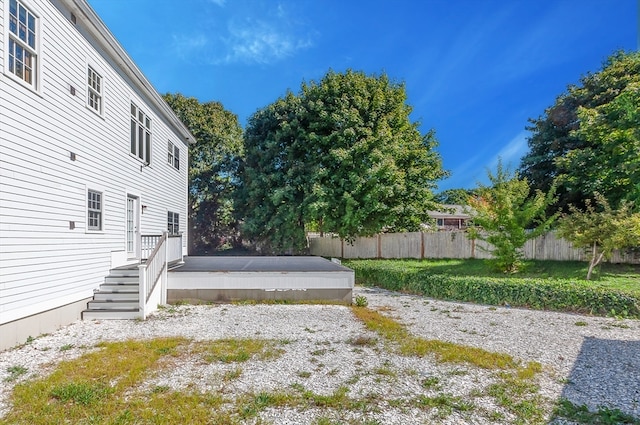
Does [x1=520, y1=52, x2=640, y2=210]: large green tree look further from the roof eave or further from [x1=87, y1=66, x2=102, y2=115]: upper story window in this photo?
[x1=87, y1=66, x2=102, y2=115]: upper story window

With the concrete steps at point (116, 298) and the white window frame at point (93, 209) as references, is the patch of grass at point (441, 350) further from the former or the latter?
the white window frame at point (93, 209)

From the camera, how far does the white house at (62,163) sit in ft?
18.5

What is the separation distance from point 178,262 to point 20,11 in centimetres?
739

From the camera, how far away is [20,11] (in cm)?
588

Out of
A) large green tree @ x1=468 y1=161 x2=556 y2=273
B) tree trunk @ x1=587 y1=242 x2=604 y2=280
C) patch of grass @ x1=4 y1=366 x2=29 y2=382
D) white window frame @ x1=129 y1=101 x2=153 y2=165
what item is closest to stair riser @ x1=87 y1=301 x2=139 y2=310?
patch of grass @ x1=4 y1=366 x2=29 y2=382

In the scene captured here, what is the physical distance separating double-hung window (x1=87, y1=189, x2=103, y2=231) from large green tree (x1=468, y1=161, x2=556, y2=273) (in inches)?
416

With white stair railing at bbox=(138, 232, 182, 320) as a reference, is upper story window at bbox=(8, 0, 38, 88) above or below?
above

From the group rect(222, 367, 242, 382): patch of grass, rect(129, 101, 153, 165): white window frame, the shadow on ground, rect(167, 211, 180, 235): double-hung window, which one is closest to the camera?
the shadow on ground

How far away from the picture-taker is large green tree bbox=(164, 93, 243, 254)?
23.8m

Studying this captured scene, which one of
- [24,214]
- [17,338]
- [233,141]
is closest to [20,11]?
[24,214]

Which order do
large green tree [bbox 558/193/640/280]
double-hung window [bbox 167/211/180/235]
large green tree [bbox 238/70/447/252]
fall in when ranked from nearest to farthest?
large green tree [bbox 558/193/640/280] < double-hung window [bbox 167/211/180/235] < large green tree [bbox 238/70/447/252]

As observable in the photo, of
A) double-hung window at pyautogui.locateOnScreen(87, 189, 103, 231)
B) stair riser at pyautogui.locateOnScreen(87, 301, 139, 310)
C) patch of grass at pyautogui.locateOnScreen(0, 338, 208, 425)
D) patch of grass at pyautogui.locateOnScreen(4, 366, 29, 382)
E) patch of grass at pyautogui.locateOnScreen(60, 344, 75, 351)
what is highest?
double-hung window at pyautogui.locateOnScreen(87, 189, 103, 231)

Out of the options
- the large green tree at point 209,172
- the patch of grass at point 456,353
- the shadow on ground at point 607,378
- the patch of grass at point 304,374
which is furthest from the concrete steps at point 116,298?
the large green tree at point 209,172

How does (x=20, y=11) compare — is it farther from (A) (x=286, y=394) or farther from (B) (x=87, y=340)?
(A) (x=286, y=394)
